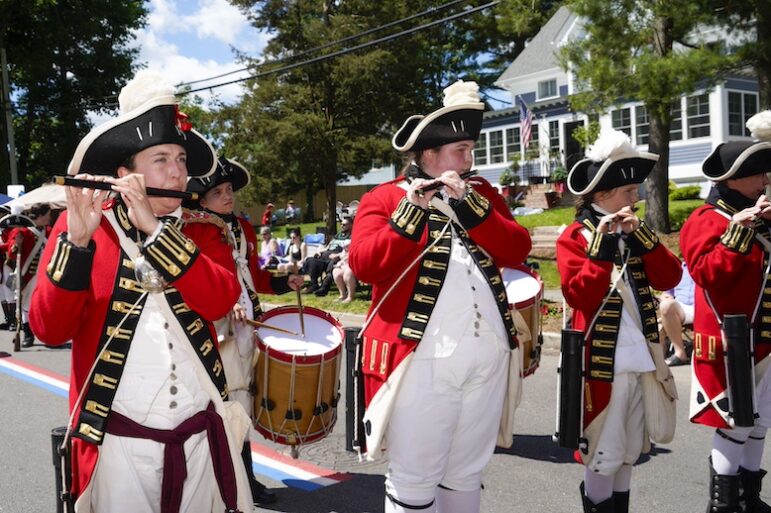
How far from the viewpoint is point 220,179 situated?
5215 mm

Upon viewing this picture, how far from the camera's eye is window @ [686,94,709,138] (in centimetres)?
2744

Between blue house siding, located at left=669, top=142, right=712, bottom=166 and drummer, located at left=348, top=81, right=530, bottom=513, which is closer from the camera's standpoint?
drummer, located at left=348, top=81, right=530, bottom=513

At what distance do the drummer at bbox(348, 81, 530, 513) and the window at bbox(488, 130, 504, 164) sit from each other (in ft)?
111

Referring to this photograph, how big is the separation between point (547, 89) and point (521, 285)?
3228 cm

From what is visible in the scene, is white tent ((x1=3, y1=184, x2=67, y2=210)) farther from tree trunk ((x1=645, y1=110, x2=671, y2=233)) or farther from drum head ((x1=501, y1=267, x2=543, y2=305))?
tree trunk ((x1=645, y1=110, x2=671, y2=233))

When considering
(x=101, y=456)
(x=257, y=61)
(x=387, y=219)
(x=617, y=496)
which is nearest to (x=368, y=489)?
(x=617, y=496)

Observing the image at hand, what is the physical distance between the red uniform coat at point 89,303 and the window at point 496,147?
34.7 metres

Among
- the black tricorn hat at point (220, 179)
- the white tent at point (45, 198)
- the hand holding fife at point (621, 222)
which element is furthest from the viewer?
the white tent at point (45, 198)

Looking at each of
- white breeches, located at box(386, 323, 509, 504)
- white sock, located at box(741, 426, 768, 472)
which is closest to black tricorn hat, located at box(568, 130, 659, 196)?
white breeches, located at box(386, 323, 509, 504)

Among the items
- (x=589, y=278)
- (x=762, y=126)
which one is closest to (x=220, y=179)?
(x=589, y=278)

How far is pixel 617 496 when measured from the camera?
4.23m

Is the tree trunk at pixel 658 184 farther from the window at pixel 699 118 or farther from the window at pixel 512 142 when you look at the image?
the window at pixel 512 142

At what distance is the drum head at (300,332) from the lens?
16.1 feet

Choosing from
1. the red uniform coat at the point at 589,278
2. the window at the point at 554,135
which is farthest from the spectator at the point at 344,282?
the window at the point at 554,135
